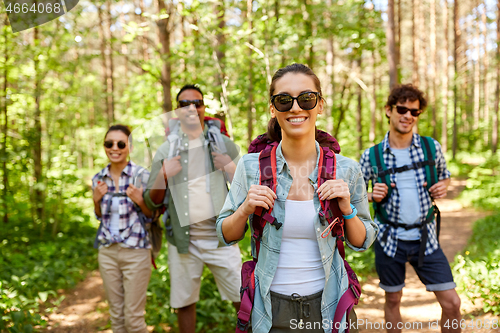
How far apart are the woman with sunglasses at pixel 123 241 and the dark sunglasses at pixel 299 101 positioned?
216 cm

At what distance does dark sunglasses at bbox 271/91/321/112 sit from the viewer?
6.04ft

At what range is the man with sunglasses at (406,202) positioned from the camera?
10.5 ft

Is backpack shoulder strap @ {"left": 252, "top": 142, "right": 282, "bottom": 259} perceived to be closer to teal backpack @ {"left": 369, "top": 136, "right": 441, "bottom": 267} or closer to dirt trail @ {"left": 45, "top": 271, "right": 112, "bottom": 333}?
teal backpack @ {"left": 369, "top": 136, "right": 441, "bottom": 267}

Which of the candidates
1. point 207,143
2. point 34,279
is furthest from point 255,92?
point 34,279

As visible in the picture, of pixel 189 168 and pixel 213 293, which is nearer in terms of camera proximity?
pixel 189 168

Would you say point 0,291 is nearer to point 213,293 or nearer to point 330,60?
point 213,293

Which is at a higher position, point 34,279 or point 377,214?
point 377,214

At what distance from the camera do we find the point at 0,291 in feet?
13.6

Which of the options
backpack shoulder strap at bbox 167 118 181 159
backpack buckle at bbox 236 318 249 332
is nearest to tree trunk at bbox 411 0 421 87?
backpack shoulder strap at bbox 167 118 181 159

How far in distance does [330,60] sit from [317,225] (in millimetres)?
11718

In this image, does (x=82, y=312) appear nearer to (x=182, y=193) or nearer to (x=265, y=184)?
(x=182, y=193)

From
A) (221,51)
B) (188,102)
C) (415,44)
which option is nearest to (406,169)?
(188,102)

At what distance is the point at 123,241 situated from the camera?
3467 mm

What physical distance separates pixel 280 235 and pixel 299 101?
70 cm
